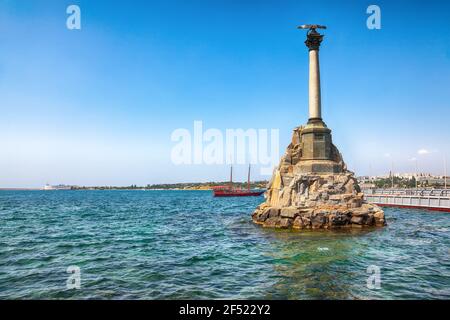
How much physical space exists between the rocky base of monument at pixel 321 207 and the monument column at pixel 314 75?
623 cm

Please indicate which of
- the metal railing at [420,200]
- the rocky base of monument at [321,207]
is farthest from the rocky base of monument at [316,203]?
the metal railing at [420,200]

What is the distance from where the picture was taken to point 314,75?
31422mm

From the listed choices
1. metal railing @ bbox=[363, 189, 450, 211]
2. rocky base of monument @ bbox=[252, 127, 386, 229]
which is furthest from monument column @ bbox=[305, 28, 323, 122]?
metal railing @ bbox=[363, 189, 450, 211]

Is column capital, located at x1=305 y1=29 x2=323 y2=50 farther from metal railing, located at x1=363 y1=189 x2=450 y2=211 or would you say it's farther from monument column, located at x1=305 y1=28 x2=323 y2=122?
metal railing, located at x1=363 y1=189 x2=450 y2=211

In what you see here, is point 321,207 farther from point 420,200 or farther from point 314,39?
point 420,200

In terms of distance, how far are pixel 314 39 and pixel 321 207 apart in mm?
15641

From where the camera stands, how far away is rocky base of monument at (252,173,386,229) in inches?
1028

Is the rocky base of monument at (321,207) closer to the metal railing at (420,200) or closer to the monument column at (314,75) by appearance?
the monument column at (314,75)

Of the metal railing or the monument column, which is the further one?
the metal railing

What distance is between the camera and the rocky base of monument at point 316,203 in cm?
2619

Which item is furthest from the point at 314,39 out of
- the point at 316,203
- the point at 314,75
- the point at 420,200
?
the point at 420,200

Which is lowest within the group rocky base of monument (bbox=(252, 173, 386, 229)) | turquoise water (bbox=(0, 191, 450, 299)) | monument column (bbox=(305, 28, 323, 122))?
turquoise water (bbox=(0, 191, 450, 299))

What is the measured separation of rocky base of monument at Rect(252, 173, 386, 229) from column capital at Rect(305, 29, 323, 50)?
12.2 metres
